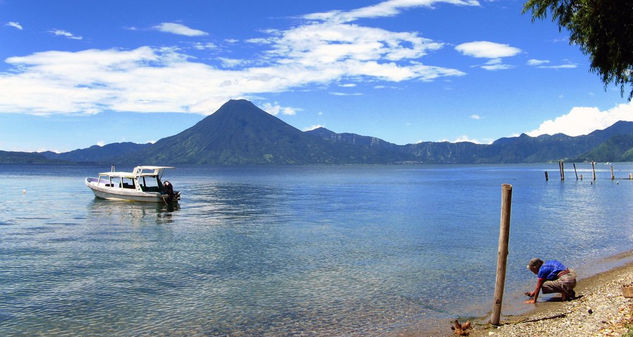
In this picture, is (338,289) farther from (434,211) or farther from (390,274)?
(434,211)

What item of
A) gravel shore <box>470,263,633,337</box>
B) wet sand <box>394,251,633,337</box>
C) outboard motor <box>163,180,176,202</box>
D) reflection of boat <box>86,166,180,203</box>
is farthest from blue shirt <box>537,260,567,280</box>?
outboard motor <box>163,180,176,202</box>

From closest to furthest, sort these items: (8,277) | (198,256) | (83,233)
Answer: (8,277)
(198,256)
(83,233)

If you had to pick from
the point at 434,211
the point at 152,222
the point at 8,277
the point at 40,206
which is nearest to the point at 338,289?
the point at 8,277

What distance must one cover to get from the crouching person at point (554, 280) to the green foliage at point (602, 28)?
26.1 ft

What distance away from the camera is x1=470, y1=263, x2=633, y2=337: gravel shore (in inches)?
524

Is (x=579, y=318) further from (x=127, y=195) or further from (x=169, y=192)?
(x=127, y=195)

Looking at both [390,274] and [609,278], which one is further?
[390,274]

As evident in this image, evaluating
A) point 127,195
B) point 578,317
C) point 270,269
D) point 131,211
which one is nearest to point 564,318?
point 578,317

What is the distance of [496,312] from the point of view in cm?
1552

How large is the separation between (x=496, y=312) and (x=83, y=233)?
35.0 m

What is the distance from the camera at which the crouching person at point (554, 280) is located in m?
18.1

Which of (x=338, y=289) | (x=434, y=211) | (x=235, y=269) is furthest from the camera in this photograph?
(x=434, y=211)

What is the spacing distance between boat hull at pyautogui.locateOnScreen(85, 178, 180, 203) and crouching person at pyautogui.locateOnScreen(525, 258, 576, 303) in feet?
173

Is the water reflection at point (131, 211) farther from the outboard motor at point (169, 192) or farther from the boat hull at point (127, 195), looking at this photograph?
the outboard motor at point (169, 192)
